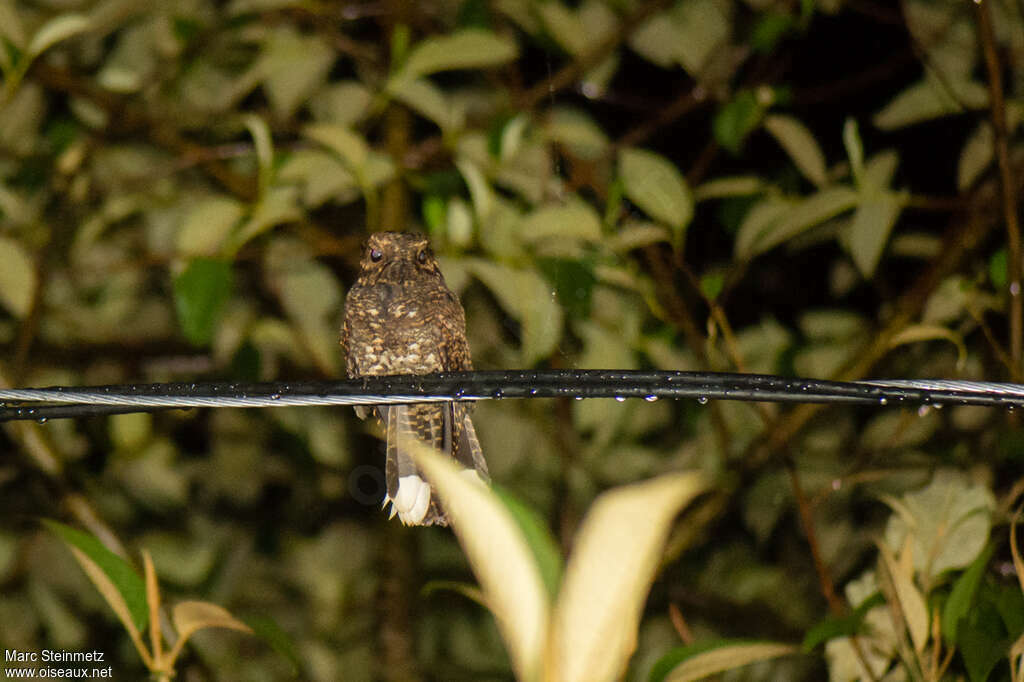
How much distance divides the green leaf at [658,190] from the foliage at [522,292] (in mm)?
11

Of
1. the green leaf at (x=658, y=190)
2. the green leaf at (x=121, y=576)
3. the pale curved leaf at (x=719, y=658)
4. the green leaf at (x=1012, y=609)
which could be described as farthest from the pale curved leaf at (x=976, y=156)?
the green leaf at (x=121, y=576)

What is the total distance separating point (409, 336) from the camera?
149 centimetres

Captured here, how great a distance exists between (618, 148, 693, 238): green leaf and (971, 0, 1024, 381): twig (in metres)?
0.70

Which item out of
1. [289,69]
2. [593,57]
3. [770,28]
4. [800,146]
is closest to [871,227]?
[800,146]

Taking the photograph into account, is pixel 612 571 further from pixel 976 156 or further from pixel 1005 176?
pixel 976 156

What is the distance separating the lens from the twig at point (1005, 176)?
1.71 metres

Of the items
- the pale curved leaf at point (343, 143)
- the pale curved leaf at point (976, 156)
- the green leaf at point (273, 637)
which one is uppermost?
the pale curved leaf at point (343, 143)

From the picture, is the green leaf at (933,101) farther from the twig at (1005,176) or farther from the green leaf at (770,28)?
the green leaf at (770,28)

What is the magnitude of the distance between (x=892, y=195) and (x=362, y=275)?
110cm

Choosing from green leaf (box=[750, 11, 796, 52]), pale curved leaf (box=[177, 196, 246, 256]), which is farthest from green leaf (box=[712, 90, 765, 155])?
pale curved leaf (box=[177, 196, 246, 256])

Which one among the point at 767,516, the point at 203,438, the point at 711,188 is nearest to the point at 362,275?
the point at 711,188

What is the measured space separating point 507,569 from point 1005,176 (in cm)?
178

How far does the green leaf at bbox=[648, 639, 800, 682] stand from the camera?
85 cm

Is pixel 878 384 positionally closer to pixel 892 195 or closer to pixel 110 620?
pixel 892 195
